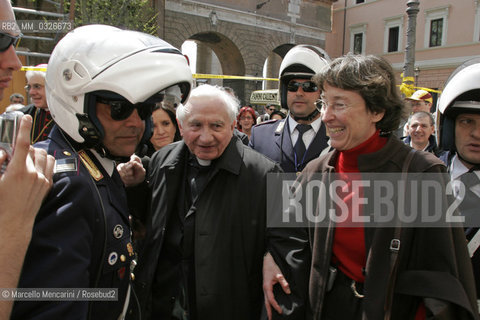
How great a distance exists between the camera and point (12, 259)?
3.41 ft

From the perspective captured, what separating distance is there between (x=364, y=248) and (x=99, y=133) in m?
1.32

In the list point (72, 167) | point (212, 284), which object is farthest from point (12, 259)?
point (212, 284)

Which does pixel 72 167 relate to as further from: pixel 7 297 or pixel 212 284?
pixel 212 284

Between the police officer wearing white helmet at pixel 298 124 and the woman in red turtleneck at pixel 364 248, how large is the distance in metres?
0.85

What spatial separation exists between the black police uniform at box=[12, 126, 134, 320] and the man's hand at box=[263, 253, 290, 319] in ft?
Result: 2.44

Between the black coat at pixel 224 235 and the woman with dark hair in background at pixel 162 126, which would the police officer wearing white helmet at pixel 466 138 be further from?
the woman with dark hair in background at pixel 162 126

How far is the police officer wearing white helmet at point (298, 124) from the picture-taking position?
2.92 metres

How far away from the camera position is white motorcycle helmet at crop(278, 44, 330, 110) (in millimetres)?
3070

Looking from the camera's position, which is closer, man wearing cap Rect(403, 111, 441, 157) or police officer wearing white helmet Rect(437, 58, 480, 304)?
police officer wearing white helmet Rect(437, 58, 480, 304)

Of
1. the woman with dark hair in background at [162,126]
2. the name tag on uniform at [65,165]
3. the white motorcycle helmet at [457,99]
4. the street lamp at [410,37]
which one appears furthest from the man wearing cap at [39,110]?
the street lamp at [410,37]

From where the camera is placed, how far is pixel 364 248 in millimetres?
1742

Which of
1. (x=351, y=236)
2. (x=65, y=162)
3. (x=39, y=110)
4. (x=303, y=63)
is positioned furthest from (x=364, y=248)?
(x=39, y=110)

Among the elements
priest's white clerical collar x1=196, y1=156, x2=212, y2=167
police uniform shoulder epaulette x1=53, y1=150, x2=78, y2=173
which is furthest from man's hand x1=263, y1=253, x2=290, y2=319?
police uniform shoulder epaulette x1=53, y1=150, x2=78, y2=173

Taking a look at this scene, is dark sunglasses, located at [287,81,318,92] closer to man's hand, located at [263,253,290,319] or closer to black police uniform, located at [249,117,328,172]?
black police uniform, located at [249,117,328,172]
